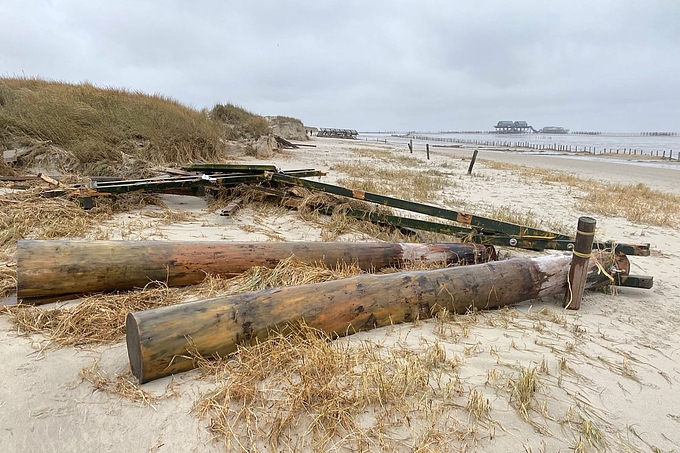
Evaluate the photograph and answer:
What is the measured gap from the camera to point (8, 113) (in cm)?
948

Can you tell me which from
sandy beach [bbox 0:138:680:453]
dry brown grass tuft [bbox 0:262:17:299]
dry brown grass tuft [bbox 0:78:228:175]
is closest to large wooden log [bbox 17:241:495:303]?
dry brown grass tuft [bbox 0:262:17:299]

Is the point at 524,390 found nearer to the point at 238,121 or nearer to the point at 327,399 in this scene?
the point at 327,399

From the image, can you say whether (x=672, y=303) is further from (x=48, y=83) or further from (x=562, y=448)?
(x=48, y=83)

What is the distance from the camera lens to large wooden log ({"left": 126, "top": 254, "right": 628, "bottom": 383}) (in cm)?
224

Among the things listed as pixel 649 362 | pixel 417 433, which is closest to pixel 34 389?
pixel 417 433

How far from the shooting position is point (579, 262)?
373 centimetres

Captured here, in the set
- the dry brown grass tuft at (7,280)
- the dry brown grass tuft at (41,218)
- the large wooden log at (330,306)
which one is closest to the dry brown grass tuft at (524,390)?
the large wooden log at (330,306)

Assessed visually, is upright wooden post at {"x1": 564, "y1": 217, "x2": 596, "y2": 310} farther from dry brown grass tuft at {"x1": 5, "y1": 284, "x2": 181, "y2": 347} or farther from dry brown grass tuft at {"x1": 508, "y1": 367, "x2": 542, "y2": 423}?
dry brown grass tuft at {"x1": 5, "y1": 284, "x2": 181, "y2": 347}

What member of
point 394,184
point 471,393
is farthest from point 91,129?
point 471,393

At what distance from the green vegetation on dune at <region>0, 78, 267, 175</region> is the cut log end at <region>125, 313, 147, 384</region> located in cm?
736

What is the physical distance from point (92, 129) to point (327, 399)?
35.7 feet

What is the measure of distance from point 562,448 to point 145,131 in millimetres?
12053

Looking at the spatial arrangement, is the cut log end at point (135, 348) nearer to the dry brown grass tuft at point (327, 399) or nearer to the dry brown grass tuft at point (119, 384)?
the dry brown grass tuft at point (119, 384)

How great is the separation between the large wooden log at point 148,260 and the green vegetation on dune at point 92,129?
19.6 feet
